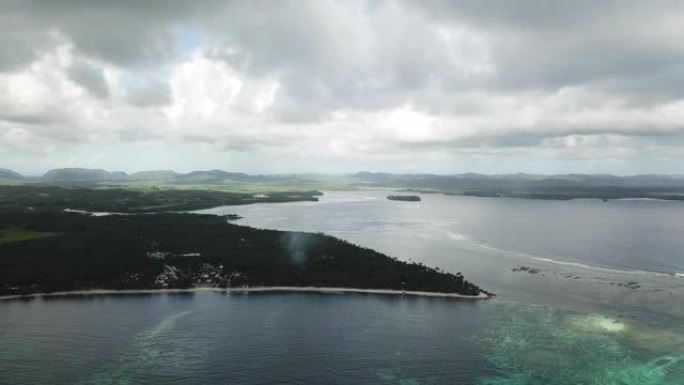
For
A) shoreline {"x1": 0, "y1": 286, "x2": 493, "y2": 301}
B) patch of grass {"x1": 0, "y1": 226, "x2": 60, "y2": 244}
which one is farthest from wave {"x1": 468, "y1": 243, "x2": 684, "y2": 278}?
patch of grass {"x1": 0, "y1": 226, "x2": 60, "y2": 244}

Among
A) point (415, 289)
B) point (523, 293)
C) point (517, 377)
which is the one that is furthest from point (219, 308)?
point (523, 293)

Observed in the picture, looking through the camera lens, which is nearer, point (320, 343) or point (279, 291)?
point (320, 343)

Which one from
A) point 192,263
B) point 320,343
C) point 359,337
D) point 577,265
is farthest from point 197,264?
point 577,265

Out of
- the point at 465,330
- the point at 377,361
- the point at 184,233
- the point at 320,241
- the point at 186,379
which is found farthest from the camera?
the point at 184,233

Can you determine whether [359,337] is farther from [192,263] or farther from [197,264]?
[192,263]

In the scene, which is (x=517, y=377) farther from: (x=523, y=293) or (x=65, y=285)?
(x=65, y=285)

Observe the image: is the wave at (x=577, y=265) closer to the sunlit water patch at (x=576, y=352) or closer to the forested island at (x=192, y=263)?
the forested island at (x=192, y=263)

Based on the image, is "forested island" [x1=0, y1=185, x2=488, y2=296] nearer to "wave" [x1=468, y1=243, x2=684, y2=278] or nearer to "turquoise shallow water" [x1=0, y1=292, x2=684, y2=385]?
"turquoise shallow water" [x1=0, y1=292, x2=684, y2=385]
